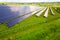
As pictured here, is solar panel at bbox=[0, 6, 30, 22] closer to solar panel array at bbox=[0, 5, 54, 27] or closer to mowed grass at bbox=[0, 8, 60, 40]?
solar panel array at bbox=[0, 5, 54, 27]

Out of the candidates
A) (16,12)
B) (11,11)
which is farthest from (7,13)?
(16,12)

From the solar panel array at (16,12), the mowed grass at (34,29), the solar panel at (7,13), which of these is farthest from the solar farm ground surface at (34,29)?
the solar panel at (7,13)

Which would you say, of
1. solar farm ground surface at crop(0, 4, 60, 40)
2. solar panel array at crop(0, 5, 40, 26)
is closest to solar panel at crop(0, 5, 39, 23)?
solar panel array at crop(0, 5, 40, 26)

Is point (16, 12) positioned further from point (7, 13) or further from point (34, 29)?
point (34, 29)

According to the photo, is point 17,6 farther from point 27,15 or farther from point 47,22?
point 47,22

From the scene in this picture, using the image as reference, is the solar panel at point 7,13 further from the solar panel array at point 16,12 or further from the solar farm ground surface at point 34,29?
the solar farm ground surface at point 34,29

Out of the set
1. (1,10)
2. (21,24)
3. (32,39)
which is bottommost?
(32,39)

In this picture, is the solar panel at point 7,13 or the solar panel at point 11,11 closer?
the solar panel at point 7,13

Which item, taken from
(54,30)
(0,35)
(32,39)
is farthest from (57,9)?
(0,35)
